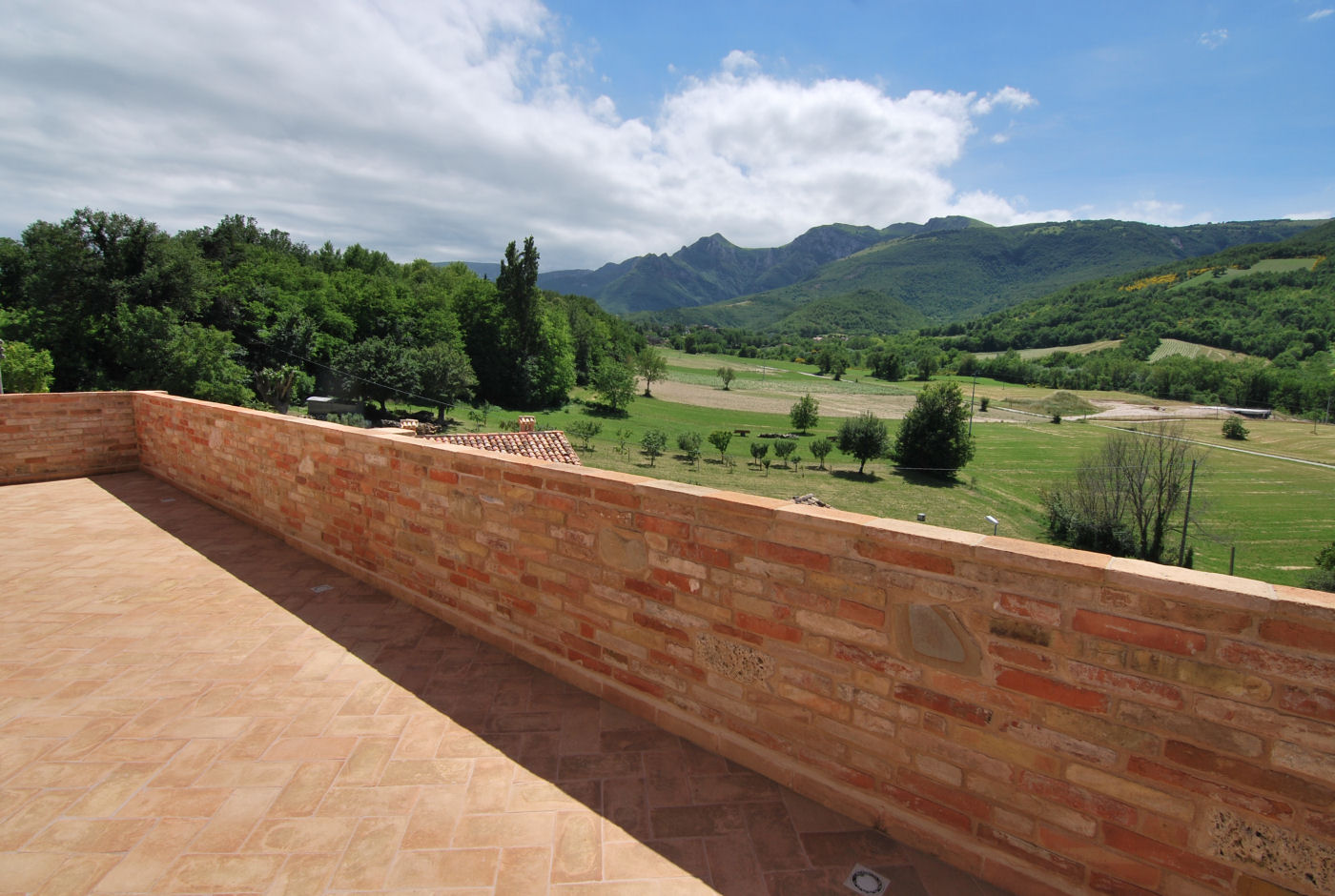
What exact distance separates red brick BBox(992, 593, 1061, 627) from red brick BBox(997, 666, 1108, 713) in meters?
0.18

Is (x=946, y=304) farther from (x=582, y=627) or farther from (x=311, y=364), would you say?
(x=582, y=627)

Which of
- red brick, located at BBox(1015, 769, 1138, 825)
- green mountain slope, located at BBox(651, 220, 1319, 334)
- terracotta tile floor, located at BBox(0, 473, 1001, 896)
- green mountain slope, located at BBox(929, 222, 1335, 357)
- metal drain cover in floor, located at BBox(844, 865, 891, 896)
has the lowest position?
terracotta tile floor, located at BBox(0, 473, 1001, 896)

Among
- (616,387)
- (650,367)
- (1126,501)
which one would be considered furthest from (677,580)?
(650,367)

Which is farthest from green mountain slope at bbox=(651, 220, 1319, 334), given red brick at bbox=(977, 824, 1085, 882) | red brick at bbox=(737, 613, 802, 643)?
red brick at bbox=(977, 824, 1085, 882)

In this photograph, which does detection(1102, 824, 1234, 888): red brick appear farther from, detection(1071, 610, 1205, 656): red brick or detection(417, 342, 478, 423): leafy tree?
detection(417, 342, 478, 423): leafy tree

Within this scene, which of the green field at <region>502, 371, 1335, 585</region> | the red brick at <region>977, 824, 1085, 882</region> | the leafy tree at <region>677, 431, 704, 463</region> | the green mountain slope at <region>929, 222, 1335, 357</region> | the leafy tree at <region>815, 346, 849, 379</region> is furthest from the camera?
the leafy tree at <region>815, 346, 849, 379</region>

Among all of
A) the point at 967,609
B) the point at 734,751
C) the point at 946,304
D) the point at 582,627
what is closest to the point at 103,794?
the point at 582,627

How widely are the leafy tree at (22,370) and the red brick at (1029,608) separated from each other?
30507mm

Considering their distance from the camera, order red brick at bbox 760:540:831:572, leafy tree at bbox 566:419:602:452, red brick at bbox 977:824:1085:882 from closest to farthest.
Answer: red brick at bbox 977:824:1085:882
red brick at bbox 760:540:831:572
leafy tree at bbox 566:419:602:452

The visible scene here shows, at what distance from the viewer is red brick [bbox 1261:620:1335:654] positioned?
4.44 feet

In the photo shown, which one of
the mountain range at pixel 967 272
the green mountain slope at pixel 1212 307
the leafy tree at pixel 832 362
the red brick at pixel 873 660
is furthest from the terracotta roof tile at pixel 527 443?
the mountain range at pixel 967 272

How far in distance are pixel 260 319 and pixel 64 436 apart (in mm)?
36494

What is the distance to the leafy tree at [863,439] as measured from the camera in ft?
151

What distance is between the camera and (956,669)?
1.89m
